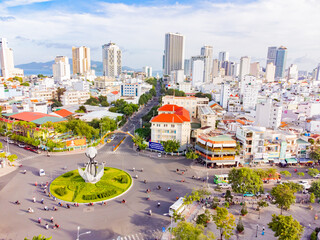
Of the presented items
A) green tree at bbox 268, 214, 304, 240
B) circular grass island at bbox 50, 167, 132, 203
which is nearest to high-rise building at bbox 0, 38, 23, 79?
circular grass island at bbox 50, 167, 132, 203

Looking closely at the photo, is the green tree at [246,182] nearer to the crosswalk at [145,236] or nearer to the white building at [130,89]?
the crosswalk at [145,236]

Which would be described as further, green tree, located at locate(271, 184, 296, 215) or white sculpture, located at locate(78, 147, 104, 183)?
white sculpture, located at locate(78, 147, 104, 183)

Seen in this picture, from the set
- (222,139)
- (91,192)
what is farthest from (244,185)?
(91,192)

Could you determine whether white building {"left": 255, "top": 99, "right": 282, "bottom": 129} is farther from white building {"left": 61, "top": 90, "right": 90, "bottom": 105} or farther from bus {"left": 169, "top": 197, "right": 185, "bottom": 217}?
white building {"left": 61, "top": 90, "right": 90, "bottom": 105}

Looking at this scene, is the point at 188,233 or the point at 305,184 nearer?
the point at 188,233

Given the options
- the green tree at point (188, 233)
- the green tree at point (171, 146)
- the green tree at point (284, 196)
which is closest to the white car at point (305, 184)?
the green tree at point (284, 196)

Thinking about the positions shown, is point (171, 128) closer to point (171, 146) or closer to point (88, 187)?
point (171, 146)

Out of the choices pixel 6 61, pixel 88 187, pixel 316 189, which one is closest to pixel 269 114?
pixel 316 189
